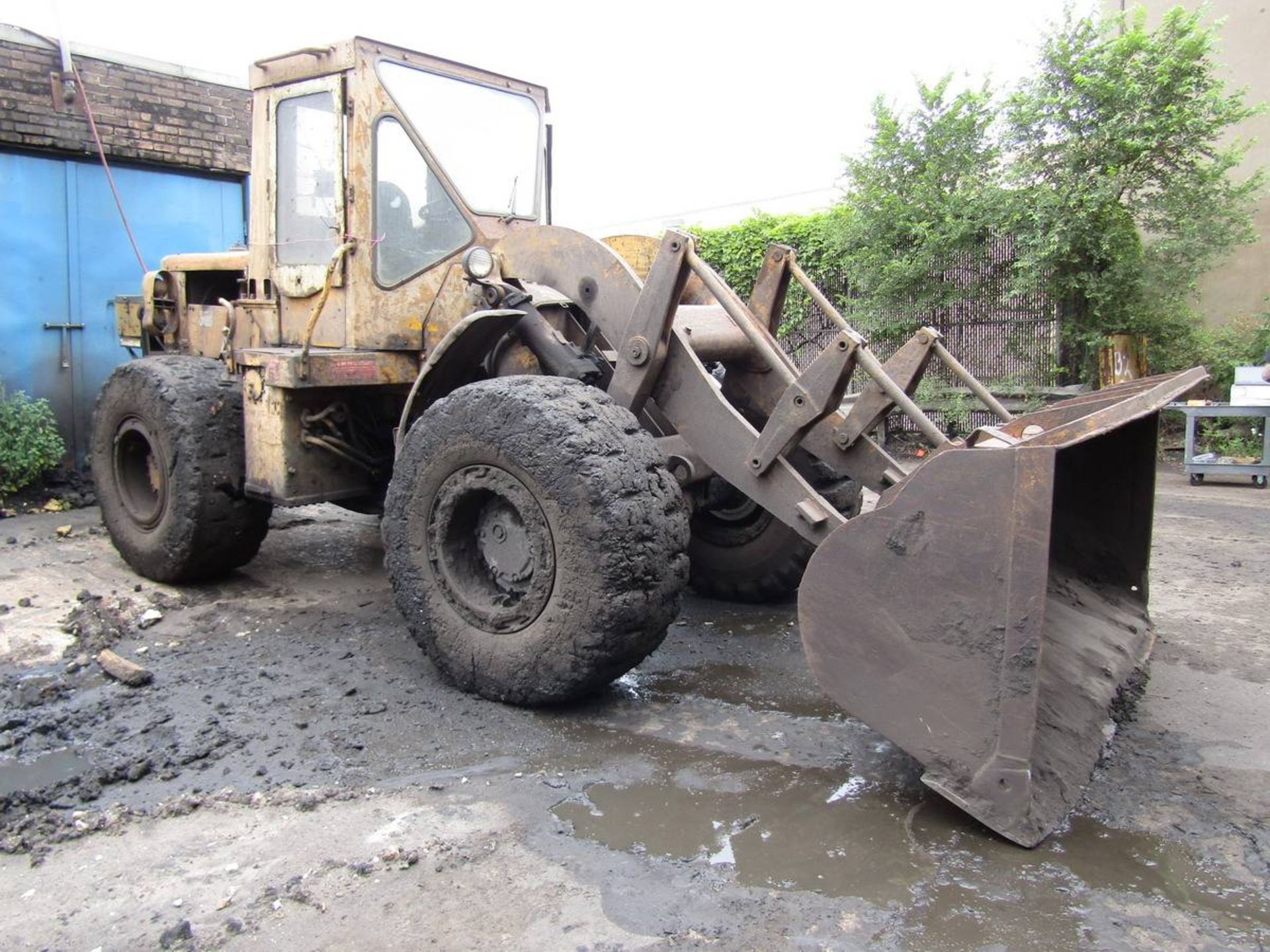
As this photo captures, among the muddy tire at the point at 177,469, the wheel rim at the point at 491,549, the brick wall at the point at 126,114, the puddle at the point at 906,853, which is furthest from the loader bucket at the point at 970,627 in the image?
the brick wall at the point at 126,114

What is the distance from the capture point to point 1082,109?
11.1 meters

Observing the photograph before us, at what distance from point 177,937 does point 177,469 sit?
3486mm

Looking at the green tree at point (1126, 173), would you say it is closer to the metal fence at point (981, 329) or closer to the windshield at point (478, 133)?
the metal fence at point (981, 329)

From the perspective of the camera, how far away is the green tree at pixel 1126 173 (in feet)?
35.2

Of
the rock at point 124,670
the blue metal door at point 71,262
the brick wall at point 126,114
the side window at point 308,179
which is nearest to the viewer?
the rock at point 124,670

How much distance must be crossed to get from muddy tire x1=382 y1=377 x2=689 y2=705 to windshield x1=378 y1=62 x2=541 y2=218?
62.1 inches

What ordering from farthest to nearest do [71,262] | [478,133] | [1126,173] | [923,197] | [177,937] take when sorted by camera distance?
1. [923,197]
2. [1126,173]
3. [71,262]
4. [478,133]
5. [177,937]

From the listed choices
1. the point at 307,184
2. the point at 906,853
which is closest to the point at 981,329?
the point at 307,184

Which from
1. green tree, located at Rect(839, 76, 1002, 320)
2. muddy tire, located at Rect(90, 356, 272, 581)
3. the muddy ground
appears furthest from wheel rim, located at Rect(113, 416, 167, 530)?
green tree, located at Rect(839, 76, 1002, 320)

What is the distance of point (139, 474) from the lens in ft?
20.3

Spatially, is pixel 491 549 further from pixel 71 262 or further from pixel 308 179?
pixel 71 262

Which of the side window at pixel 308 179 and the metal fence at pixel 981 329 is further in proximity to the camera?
the metal fence at pixel 981 329

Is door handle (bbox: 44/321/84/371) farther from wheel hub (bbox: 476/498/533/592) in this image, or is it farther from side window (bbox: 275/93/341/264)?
wheel hub (bbox: 476/498/533/592)

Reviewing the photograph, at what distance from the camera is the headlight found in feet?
14.5
